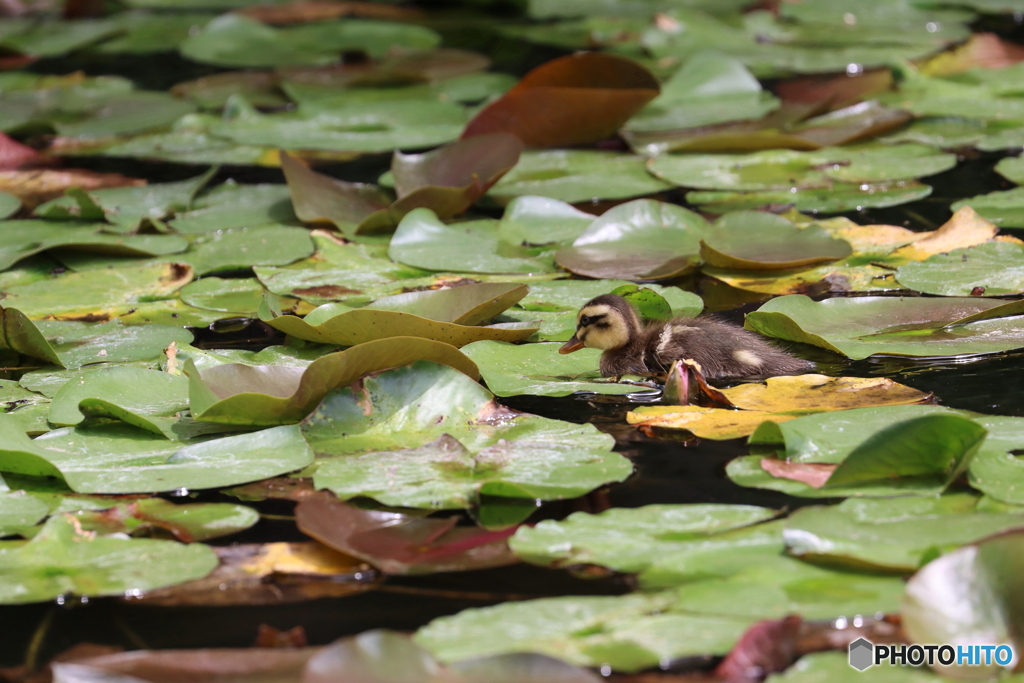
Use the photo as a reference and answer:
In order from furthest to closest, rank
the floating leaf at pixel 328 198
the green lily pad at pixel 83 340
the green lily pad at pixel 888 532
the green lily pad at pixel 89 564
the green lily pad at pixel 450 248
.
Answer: the floating leaf at pixel 328 198
the green lily pad at pixel 450 248
the green lily pad at pixel 83 340
the green lily pad at pixel 89 564
the green lily pad at pixel 888 532

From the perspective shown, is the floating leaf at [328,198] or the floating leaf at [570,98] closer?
the floating leaf at [328,198]

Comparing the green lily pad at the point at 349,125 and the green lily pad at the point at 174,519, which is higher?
the green lily pad at the point at 174,519

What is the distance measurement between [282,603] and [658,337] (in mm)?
1379

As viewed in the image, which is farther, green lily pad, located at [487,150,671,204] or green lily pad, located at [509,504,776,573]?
green lily pad, located at [487,150,671,204]

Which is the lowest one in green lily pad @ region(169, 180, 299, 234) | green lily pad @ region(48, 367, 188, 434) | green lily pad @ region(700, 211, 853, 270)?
green lily pad @ region(169, 180, 299, 234)

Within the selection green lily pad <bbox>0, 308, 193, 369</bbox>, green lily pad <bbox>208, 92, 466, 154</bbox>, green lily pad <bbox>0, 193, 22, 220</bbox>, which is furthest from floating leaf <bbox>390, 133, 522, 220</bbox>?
green lily pad <bbox>0, 193, 22, 220</bbox>

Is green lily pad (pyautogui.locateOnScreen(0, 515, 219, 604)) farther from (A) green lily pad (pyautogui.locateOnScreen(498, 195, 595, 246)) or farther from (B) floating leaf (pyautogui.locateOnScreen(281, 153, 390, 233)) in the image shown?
(B) floating leaf (pyautogui.locateOnScreen(281, 153, 390, 233))

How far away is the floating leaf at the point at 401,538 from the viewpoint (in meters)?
1.87

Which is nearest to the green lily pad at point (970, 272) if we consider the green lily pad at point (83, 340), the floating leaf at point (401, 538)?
the floating leaf at point (401, 538)

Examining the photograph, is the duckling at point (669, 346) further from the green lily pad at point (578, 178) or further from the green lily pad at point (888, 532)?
the green lily pad at point (578, 178)

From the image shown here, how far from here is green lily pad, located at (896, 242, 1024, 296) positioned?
302 centimetres

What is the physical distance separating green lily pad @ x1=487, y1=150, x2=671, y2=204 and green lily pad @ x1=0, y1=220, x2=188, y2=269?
1209 millimetres

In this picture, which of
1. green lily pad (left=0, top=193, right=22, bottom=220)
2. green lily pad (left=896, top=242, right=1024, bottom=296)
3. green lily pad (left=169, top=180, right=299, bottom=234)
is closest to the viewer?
green lily pad (left=896, top=242, right=1024, bottom=296)

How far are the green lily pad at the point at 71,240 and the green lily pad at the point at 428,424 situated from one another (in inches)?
62.4
